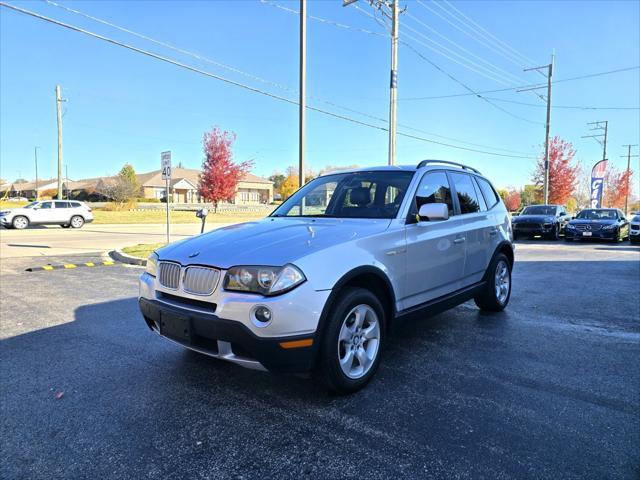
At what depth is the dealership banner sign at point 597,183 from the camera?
29469mm

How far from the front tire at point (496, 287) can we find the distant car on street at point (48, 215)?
82.7 feet

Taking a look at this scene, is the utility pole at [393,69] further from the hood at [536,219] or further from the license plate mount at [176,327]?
the license plate mount at [176,327]

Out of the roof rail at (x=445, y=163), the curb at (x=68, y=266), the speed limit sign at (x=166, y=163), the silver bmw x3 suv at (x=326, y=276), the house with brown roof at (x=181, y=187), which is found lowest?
the curb at (x=68, y=266)

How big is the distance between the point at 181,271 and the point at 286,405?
4.16 feet

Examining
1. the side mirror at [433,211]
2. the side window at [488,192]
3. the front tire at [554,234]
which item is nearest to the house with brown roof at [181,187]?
the front tire at [554,234]

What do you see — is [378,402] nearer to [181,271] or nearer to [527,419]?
[527,419]

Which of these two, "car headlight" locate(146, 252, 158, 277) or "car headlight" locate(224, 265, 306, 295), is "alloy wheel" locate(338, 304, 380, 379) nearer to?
"car headlight" locate(224, 265, 306, 295)

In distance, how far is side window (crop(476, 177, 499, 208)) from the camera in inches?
217

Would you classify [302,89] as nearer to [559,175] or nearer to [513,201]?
[559,175]

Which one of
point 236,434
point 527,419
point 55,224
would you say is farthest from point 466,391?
point 55,224

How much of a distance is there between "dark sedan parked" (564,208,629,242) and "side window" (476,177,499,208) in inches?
548

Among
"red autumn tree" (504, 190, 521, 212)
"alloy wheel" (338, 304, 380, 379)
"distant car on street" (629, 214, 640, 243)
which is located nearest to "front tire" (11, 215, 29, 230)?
"alloy wheel" (338, 304, 380, 379)

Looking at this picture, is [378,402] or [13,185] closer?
[378,402]

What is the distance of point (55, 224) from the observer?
84.5 feet
